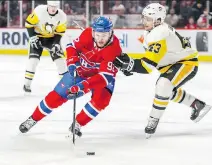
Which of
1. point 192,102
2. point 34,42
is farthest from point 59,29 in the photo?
point 192,102

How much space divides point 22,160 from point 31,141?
1.83 ft

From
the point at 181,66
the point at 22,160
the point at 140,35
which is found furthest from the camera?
the point at 140,35

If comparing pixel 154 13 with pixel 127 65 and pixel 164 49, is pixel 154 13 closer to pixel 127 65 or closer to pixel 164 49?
pixel 164 49

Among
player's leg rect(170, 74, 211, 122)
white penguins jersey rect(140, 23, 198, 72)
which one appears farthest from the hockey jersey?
player's leg rect(170, 74, 211, 122)

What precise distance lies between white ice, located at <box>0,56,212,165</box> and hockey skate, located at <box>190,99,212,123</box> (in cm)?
8

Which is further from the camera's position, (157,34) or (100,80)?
(157,34)

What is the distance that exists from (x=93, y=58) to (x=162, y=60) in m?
0.50

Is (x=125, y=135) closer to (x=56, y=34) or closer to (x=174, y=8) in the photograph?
(x=56, y=34)

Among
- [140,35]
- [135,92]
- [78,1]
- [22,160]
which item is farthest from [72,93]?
[78,1]

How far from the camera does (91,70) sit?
4137mm

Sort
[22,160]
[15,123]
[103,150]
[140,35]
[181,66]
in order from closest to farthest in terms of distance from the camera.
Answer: [22,160], [103,150], [181,66], [15,123], [140,35]

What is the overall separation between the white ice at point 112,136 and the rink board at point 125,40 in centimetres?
330

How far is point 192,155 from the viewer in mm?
3676

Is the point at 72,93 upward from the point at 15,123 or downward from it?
upward
